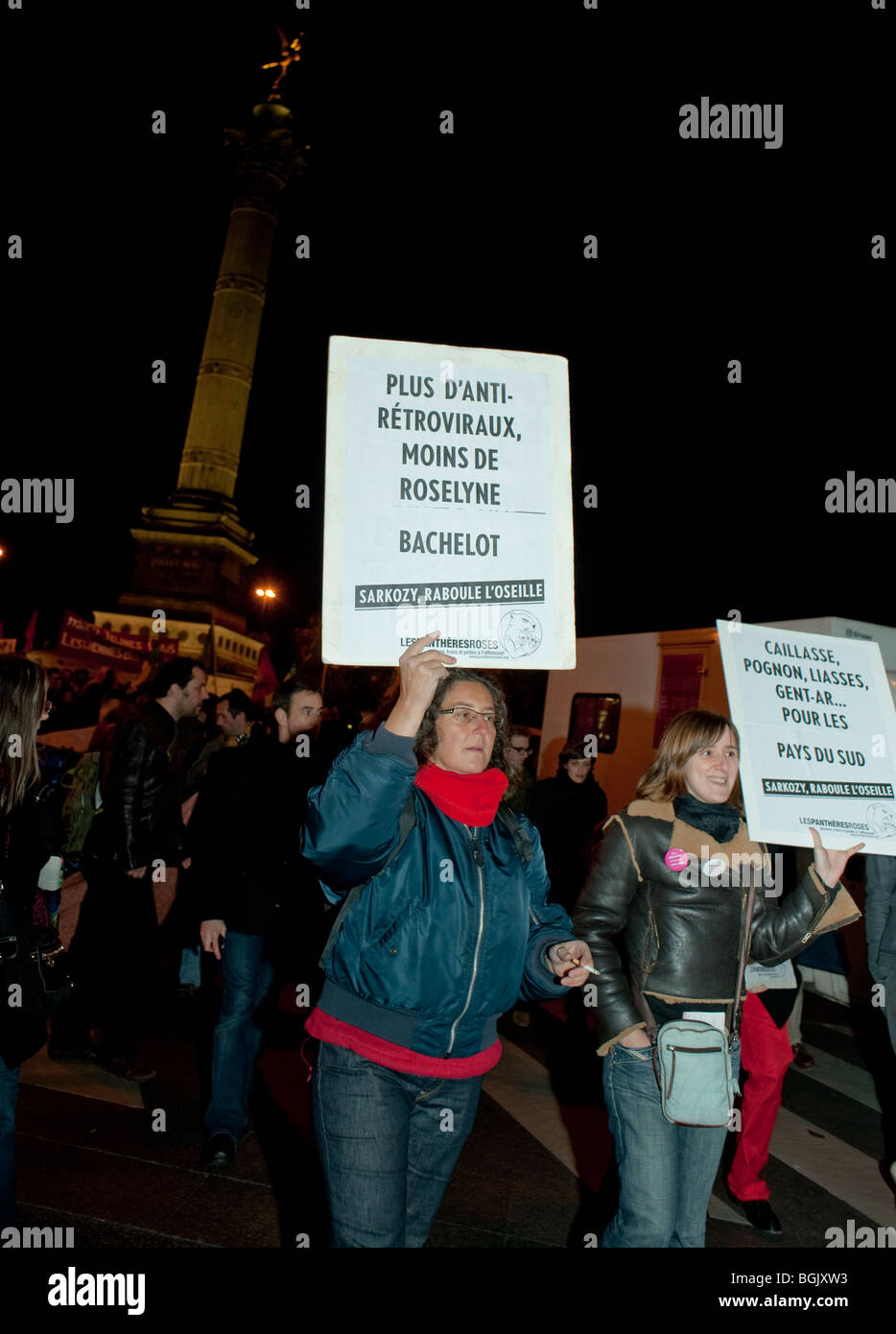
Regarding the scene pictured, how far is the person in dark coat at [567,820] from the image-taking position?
7.89 m

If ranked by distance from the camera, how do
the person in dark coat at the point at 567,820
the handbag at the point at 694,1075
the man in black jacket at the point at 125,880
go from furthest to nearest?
the person in dark coat at the point at 567,820
the man in black jacket at the point at 125,880
the handbag at the point at 694,1075

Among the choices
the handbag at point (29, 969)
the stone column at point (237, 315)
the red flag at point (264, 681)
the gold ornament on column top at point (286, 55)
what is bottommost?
the handbag at point (29, 969)

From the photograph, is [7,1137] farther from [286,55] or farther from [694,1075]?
[286,55]

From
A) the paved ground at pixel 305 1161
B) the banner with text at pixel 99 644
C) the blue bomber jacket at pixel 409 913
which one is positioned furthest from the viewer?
the banner with text at pixel 99 644

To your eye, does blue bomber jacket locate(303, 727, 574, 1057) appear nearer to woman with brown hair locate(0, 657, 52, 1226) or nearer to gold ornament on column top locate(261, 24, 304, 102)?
woman with brown hair locate(0, 657, 52, 1226)

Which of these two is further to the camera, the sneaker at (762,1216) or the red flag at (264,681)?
the red flag at (264,681)

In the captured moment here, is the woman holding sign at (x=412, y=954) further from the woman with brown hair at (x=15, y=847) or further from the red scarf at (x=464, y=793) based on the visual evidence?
the woman with brown hair at (x=15, y=847)

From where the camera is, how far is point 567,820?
7.97m

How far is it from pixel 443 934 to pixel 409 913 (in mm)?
116

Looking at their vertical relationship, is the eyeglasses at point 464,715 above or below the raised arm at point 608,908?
above

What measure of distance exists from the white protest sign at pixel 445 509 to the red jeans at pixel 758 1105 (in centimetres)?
291

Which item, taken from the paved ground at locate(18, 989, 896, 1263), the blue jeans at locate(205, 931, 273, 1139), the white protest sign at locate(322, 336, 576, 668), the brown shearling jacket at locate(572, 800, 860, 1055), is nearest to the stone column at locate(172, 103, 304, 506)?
the paved ground at locate(18, 989, 896, 1263)

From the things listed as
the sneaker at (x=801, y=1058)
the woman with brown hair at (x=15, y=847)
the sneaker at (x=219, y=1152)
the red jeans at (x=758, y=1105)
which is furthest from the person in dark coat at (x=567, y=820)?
the woman with brown hair at (x=15, y=847)

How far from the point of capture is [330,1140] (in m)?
2.52
